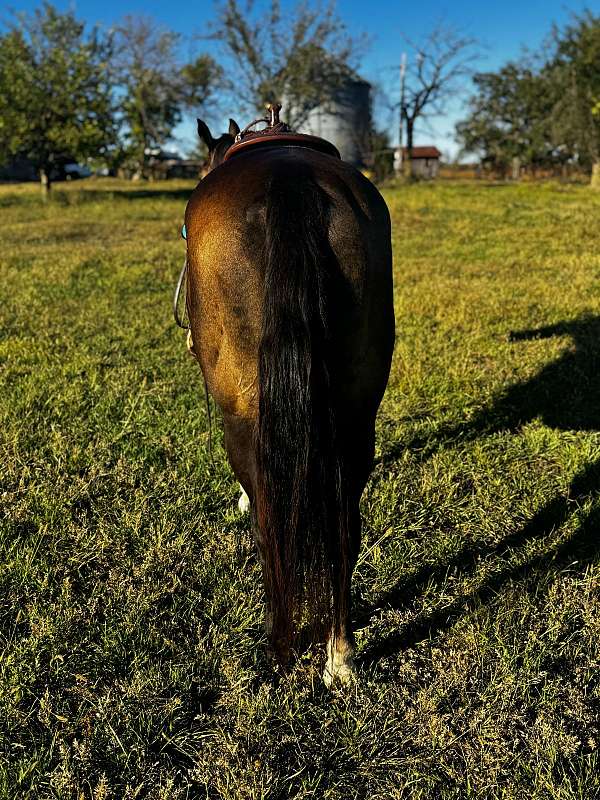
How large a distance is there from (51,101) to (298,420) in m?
22.9

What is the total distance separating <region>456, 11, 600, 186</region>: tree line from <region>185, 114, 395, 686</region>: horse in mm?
25184

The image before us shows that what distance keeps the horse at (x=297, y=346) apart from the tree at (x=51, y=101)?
21.3m

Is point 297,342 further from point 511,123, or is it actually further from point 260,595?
point 511,123

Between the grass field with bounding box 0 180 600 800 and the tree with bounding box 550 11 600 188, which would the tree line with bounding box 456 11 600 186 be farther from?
the grass field with bounding box 0 180 600 800

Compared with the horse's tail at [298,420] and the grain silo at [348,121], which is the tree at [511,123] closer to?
the grain silo at [348,121]

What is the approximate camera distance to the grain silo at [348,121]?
3550 centimetres

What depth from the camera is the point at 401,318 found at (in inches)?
250

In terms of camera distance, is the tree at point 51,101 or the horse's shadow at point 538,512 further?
the tree at point 51,101

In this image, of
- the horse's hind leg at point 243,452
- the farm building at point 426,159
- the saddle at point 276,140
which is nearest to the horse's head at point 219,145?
the saddle at point 276,140

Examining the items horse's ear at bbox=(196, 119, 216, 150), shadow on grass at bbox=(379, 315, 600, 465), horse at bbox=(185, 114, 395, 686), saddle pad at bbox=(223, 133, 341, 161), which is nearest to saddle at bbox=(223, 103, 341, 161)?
saddle pad at bbox=(223, 133, 341, 161)

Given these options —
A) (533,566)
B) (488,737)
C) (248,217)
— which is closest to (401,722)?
(488,737)

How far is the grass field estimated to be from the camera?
172 centimetres

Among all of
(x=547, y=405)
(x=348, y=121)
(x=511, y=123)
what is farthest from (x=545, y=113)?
(x=547, y=405)

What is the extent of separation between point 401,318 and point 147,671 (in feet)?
16.4
